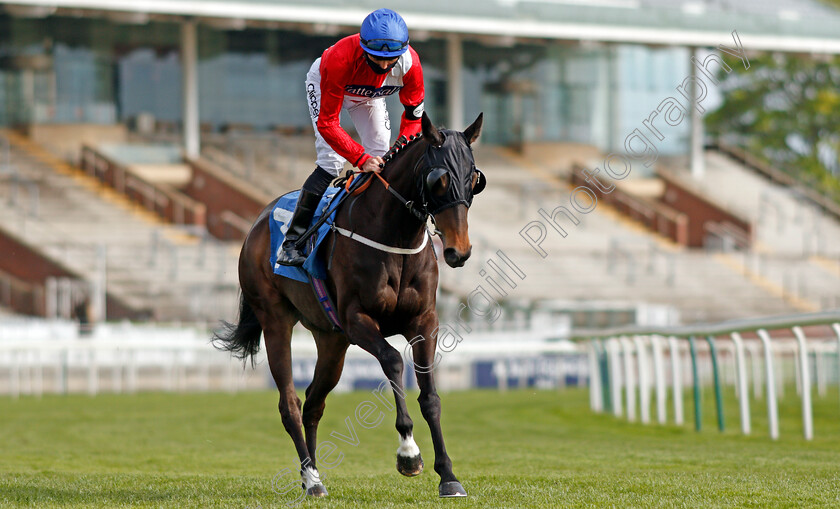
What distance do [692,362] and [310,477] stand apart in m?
4.53

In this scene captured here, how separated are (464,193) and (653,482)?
1482mm

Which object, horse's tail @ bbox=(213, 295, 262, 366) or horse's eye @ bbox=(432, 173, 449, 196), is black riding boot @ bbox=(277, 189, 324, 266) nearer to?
horse's tail @ bbox=(213, 295, 262, 366)

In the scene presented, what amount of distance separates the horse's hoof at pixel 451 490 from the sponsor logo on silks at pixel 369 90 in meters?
1.82

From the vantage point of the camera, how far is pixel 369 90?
545cm

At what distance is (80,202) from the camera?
22.2 metres

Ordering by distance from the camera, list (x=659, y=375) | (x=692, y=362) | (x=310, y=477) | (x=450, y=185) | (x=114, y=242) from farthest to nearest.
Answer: (x=114, y=242), (x=659, y=375), (x=692, y=362), (x=310, y=477), (x=450, y=185)

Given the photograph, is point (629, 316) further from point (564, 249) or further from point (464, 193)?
point (464, 193)

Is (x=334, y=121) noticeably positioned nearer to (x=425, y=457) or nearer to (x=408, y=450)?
(x=408, y=450)

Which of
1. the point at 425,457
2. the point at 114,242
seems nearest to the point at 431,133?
the point at 425,457

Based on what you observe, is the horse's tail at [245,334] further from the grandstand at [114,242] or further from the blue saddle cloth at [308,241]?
the grandstand at [114,242]

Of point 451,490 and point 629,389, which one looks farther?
point 629,389

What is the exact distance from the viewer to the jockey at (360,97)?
5141mm

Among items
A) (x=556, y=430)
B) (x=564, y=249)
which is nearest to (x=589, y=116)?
(x=564, y=249)

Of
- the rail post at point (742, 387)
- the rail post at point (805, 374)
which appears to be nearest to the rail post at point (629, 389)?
the rail post at point (742, 387)
